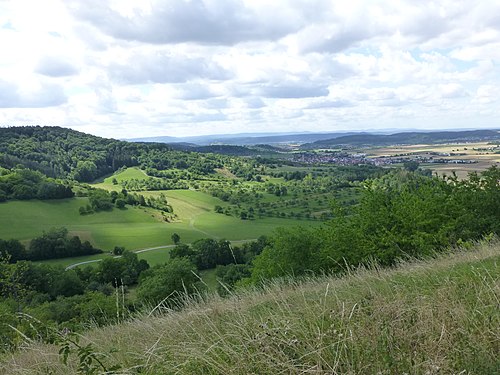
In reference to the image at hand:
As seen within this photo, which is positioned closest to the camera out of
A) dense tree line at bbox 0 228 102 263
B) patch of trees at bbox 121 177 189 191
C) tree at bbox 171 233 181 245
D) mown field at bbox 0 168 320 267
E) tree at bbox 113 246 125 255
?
dense tree line at bbox 0 228 102 263

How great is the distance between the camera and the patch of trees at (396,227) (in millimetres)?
23016

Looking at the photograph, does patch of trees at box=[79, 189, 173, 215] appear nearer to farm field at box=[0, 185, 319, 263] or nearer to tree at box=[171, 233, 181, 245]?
farm field at box=[0, 185, 319, 263]

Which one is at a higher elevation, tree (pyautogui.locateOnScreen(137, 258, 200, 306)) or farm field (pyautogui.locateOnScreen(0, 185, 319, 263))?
tree (pyautogui.locateOnScreen(137, 258, 200, 306))

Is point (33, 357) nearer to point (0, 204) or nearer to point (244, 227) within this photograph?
point (244, 227)

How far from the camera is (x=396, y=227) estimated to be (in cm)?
2442

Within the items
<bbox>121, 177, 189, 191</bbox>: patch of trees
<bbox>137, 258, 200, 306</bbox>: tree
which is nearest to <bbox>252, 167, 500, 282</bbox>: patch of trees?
<bbox>137, 258, 200, 306</bbox>: tree

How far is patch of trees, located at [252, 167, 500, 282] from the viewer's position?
23016mm

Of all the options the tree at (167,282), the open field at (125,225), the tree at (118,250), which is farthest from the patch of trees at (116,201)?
the tree at (167,282)

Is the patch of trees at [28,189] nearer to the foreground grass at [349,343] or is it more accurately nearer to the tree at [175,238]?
the tree at [175,238]

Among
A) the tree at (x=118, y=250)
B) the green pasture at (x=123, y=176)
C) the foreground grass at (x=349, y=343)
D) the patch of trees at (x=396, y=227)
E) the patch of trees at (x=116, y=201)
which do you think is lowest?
the tree at (x=118, y=250)

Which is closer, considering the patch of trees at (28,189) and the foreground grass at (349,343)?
the foreground grass at (349,343)

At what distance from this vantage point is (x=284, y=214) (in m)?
113

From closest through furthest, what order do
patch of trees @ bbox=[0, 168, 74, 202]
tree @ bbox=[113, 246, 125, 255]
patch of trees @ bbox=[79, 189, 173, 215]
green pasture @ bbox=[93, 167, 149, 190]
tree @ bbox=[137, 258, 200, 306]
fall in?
tree @ bbox=[137, 258, 200, 306] < tree @ bbox=[113, 246, 125, 255] < patch of trees @ bbox=[79, 189, 173, 215] < patch of trees @ bbox=[0, 168, 74, 202] < green pasture @ bbox=[93, 167, 149, 190]

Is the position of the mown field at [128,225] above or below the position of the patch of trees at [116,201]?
below
